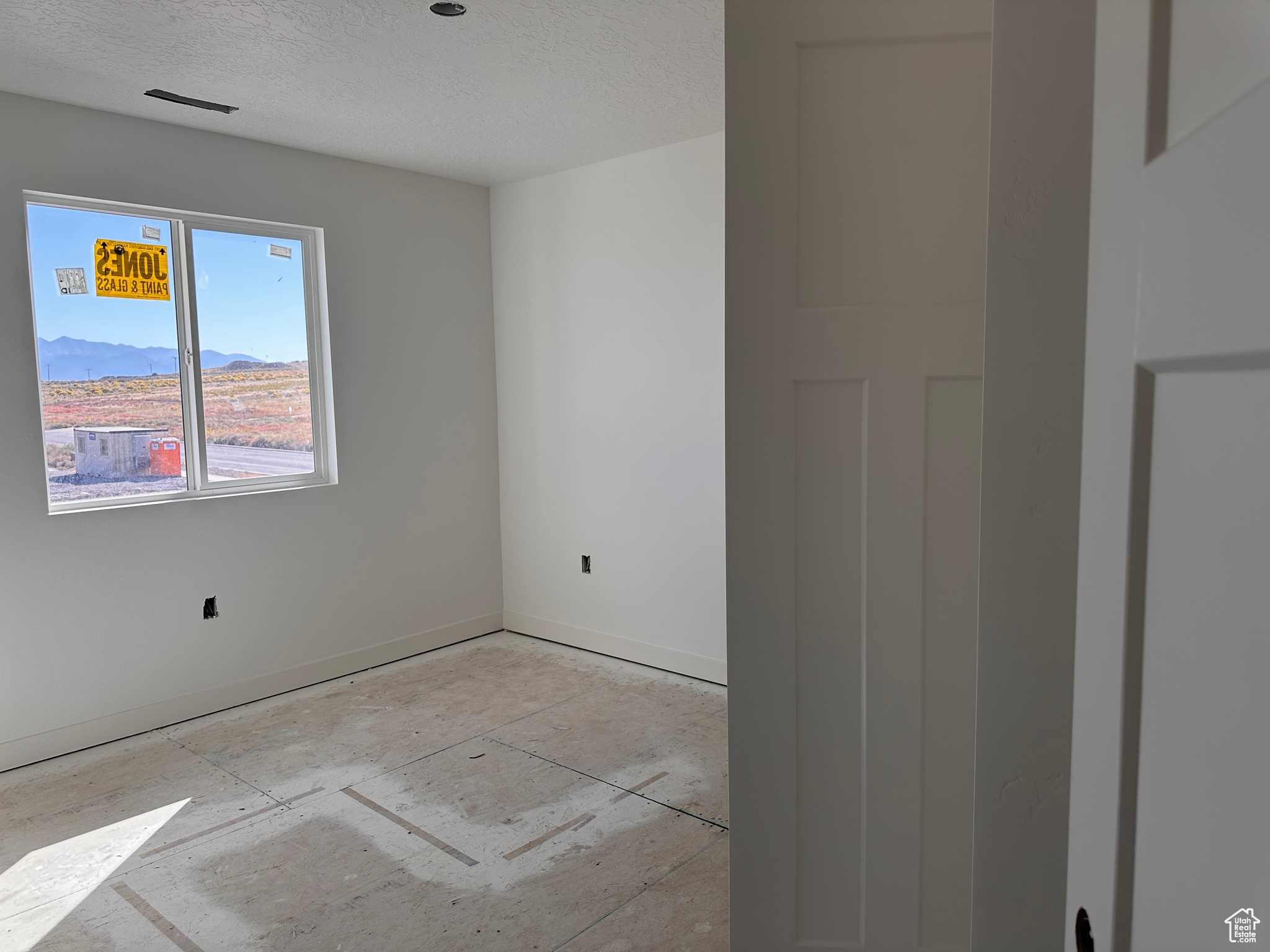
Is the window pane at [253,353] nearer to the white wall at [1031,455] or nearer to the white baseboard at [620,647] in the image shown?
the white baseboard at [620,647]

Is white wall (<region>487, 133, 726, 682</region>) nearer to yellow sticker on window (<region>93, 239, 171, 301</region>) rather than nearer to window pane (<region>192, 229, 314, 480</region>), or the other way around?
window pane (<region>192, 229, 314, 480</region>)

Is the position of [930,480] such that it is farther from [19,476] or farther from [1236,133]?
[19,476]

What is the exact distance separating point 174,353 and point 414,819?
7.99ft

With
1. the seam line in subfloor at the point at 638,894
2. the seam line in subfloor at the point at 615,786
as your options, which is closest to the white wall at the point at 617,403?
the seam line in subfloor at the point at 615,786

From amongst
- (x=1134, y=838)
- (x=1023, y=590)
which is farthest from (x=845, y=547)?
(x=1134, y=838)

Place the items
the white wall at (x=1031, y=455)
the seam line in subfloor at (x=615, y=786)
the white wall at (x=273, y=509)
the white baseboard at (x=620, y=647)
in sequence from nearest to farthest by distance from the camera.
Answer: the white wall at (x=1031, y=455) < the seam line in subfloor at (x=615, y=786) < the white wall at (x=273, y=509) < the white baseboard at (x=620, y=647)

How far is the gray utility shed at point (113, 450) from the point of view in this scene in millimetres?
3549

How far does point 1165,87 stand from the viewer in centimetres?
47

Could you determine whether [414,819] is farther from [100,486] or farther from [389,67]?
[389,67]

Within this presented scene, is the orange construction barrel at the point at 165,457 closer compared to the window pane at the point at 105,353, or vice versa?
the window pane at the point at 105,353

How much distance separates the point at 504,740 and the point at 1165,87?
3.45 meters

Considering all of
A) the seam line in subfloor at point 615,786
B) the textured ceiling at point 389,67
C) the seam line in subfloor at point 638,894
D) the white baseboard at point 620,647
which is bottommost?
the seam line in subfloor at point 638,894

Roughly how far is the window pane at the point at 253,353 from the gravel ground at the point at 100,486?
20 centimetres

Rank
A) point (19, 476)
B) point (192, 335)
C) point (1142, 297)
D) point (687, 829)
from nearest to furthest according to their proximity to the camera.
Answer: point (1142, 297) < point (687, 829) < point (19, 476) < point (192, 335)
